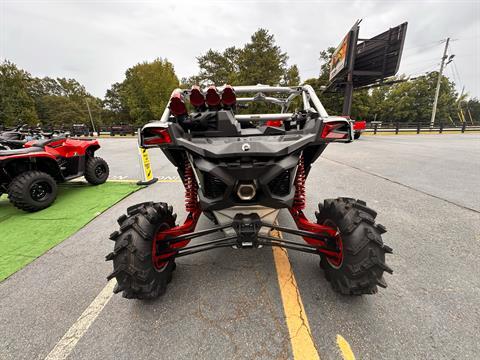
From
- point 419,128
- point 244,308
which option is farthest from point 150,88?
point 244,308

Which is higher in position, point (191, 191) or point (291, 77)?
point (291, 77)

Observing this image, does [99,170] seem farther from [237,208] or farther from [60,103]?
[60,103]

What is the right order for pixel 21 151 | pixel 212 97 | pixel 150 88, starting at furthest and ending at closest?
pixel 150 88 → pixel 21 151 → pixel 212 97

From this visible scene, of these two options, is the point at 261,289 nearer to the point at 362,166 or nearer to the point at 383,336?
the point at 383,336

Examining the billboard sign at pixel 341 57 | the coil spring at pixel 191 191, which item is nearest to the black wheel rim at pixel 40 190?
the coil spring at pixel 191 191

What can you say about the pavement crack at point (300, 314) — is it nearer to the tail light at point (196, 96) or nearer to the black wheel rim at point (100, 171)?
the tail light at point (196, 96)

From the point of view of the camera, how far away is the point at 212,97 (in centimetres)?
182

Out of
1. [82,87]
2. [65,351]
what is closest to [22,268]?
[65,351]

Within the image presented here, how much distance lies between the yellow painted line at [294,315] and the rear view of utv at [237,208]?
348 millimetres

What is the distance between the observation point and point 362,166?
6934 mm

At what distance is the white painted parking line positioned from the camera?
1.35 meters

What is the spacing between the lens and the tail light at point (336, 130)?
1500mm

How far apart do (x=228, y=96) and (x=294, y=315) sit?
1.91 meters

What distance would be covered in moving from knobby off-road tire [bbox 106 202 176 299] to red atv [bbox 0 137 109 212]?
3209 mm
